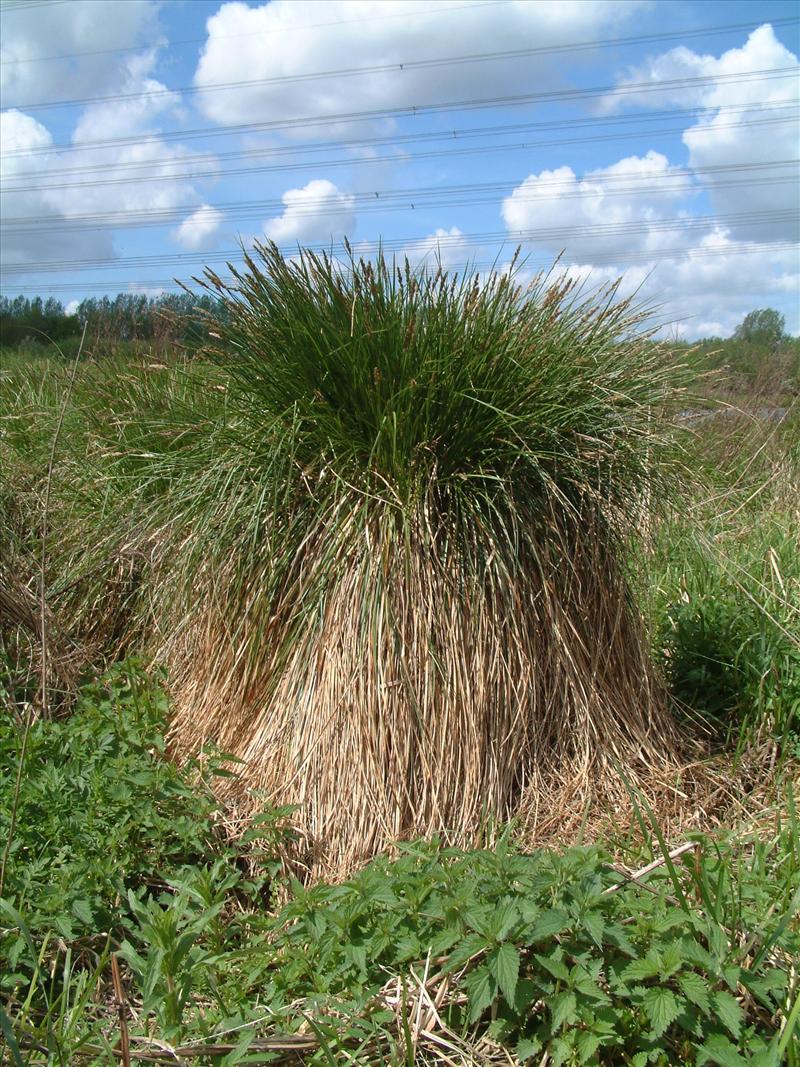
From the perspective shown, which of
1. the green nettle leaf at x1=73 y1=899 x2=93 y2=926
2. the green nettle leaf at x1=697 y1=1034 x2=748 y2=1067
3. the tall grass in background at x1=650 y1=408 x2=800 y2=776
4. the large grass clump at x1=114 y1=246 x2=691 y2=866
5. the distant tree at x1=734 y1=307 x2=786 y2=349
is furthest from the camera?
the distant tree at x1=734 y1=307 x2=786 y2=349

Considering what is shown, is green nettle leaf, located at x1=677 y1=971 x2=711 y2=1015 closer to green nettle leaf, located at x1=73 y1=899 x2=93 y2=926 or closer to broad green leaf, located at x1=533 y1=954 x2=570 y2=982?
broad green leaf, located at x1=533 y1=954 x2=570 y2=982

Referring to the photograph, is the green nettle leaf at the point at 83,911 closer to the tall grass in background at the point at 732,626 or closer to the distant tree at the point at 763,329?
the tall grass in background at the point at 732,626

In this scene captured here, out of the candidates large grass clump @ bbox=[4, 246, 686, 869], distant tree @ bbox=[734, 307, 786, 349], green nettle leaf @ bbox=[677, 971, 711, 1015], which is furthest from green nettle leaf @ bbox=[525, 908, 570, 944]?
distant tree @ bbox=[734, 307, 786, 349]

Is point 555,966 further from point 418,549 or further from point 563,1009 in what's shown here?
point 418,549

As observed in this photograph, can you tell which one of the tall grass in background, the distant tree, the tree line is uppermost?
the distant tree

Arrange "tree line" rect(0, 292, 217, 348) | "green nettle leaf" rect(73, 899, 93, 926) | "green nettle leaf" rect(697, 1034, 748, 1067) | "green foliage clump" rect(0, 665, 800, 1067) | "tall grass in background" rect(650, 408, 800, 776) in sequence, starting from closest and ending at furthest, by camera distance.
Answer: "green nettle leaf" rect(697, 1034, 748, 1067) < "green foliage clump" rect(0, 665, 800, 1067) < "green nettle leaf" rect(73, 899, 93, 926) < "tall grass in background" rect(650, 408, 800, 776) < "tree line" rect(0, 292, 217, 348)

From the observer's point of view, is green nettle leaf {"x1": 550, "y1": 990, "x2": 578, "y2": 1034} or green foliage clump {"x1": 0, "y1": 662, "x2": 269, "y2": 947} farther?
green foliage clump {"x1": 0, "y1": 662, "x2": 269, "y2": 947}

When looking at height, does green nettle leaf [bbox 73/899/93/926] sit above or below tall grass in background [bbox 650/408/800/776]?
below

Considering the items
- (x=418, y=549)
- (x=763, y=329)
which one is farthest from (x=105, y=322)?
(x=763, y=329)

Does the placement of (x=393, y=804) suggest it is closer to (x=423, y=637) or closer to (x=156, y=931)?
(x=423, y=637)

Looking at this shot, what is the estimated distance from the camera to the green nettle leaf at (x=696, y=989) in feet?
5.82

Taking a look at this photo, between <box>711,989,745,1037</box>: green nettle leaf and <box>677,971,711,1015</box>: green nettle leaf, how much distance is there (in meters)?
0.02

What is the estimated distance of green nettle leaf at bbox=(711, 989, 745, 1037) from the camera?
5.72ft

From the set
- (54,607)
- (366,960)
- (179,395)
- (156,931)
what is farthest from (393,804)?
(179,395)
